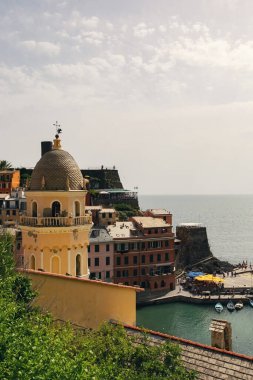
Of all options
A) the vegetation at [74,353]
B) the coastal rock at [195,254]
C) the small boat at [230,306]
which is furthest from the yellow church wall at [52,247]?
the coastal rock at [195,254]

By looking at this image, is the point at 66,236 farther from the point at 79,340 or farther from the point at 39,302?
the point at 79,340

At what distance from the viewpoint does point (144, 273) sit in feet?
226

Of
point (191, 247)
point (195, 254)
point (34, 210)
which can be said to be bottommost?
point (195, 254)

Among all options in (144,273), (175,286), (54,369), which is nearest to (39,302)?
(54,369)

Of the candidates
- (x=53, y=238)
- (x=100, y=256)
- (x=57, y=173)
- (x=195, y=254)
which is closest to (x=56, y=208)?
(x=53, y=238)

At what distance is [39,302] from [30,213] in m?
4.84

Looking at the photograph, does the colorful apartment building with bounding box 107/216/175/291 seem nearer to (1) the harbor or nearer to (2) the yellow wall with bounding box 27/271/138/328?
(1) the harbor

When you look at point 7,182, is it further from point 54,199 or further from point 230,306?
point 54,199

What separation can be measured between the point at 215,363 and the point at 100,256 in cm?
5297

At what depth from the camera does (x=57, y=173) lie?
21.3 m

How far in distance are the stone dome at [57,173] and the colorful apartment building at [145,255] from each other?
150 ft

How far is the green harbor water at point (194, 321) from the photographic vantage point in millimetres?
51394

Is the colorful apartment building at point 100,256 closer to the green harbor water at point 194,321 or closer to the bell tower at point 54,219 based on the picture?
the green harbor water at point 194,321

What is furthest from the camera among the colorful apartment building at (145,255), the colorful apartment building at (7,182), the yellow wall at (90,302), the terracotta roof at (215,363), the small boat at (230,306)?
the colorful apartment building at (7,182)
